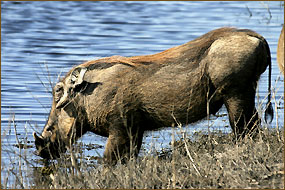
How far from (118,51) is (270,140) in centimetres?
671

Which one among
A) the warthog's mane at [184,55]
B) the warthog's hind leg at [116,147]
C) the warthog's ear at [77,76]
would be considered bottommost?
the warthog's hind leg at [116,147]

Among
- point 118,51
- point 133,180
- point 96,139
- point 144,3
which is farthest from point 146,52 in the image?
point 144,3

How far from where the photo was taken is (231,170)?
4.92 m

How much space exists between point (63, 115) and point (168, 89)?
105 centimetres

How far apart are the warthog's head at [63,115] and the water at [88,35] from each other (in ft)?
2.22

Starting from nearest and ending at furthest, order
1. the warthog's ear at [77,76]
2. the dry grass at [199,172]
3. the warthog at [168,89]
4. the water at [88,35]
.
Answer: the dry grass at [199,172], the warthog at [168,89], the warthog's ear at [77,76], the water at [88,35]

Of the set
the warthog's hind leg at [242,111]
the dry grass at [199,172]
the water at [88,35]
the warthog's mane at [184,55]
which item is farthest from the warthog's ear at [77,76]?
the warthog's hind leg at [242,111]

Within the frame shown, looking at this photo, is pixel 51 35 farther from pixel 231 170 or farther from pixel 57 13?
pixel 231 170

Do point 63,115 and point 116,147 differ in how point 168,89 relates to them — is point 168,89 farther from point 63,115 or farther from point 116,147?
point 63,115

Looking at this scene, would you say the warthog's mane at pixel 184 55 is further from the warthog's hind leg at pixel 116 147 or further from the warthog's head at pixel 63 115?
the warthog's hind leg at pixel 116 147

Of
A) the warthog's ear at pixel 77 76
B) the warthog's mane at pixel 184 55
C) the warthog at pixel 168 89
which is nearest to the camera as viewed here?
the warthog at pixel 168 89

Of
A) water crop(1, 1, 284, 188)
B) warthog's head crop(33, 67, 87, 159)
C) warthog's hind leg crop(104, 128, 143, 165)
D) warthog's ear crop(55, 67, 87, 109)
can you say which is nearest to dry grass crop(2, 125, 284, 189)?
warthog's hind leg crop(104, 128, 143, 165)

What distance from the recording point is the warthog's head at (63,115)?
5980mm

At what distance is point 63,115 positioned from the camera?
610cm
